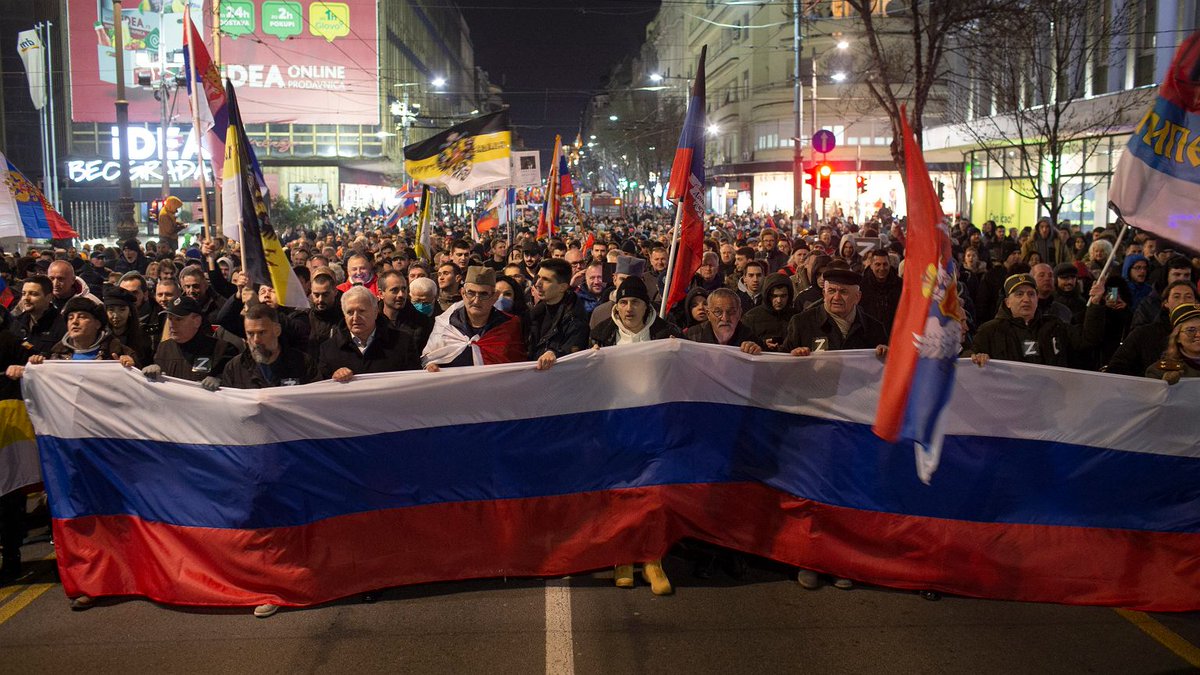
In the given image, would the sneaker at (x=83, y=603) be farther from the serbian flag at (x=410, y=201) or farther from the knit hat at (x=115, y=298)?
the serbian flag at (x=410, y=201)

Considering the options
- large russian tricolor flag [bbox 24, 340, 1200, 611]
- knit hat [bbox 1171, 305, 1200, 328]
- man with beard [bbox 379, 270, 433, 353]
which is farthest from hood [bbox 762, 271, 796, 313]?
knit hat [bbox 1171, 305, 1200, 328]

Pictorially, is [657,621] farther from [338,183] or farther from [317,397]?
[338,183]

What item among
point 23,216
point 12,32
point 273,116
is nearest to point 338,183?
point 273,116

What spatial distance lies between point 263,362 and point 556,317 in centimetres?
222

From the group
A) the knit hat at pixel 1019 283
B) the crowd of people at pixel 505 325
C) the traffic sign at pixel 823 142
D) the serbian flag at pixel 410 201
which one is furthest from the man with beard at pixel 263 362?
the traffic sign at pixel 823 142

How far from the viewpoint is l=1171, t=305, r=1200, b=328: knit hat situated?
6.21 m

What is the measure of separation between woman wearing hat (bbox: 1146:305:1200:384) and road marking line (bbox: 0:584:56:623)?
640cm

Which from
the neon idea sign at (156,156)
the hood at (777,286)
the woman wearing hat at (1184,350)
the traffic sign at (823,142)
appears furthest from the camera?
the neon idea sign at (156,156)

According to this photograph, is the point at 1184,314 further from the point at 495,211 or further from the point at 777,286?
the point at 495,211

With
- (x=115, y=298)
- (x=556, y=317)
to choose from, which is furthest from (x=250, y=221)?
(x=556, y=317)

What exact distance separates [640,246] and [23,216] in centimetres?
1001

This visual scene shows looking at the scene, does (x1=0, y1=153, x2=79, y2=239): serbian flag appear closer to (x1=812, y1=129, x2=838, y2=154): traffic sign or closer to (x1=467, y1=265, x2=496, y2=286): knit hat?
(x1=467, y1=265, x2=496, y2=286): knit hat

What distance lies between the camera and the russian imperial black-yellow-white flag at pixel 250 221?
7488mm

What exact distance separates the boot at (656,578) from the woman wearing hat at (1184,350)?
2958mm
